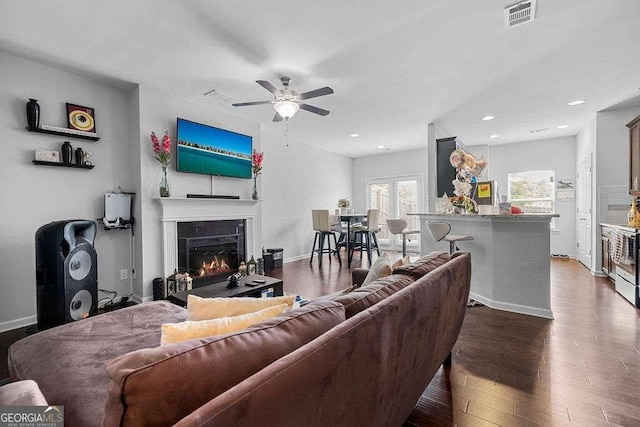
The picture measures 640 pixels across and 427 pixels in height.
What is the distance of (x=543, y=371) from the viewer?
1.95 meters

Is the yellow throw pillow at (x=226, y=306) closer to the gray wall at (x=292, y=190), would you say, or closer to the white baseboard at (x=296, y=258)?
the gray wall at (x=292, y=190)

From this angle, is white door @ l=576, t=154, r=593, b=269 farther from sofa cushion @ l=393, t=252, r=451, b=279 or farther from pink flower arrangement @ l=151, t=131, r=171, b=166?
pink flower arrangement @ l=151, t=131, r=171, b=166

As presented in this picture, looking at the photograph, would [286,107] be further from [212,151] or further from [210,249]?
[210,249]

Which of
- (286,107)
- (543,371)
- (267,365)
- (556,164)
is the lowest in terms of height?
(543,371)

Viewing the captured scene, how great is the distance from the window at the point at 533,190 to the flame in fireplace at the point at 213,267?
6.22 meters

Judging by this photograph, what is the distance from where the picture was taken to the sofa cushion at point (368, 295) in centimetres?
105

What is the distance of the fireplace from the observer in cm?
386

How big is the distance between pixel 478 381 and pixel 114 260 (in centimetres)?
387

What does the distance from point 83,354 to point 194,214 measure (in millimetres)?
2772

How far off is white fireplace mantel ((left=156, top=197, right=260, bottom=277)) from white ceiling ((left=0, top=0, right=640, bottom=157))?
141cm

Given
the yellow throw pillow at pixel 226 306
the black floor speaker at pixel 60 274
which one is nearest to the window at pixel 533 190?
the yellow throw pillow at pixel 226 306

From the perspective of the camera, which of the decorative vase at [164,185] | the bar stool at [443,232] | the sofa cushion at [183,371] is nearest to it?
the sofa cushion at [183,371]

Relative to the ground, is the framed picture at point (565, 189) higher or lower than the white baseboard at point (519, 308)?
higher

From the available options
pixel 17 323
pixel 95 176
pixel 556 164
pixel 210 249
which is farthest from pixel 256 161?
pixel 556 164
